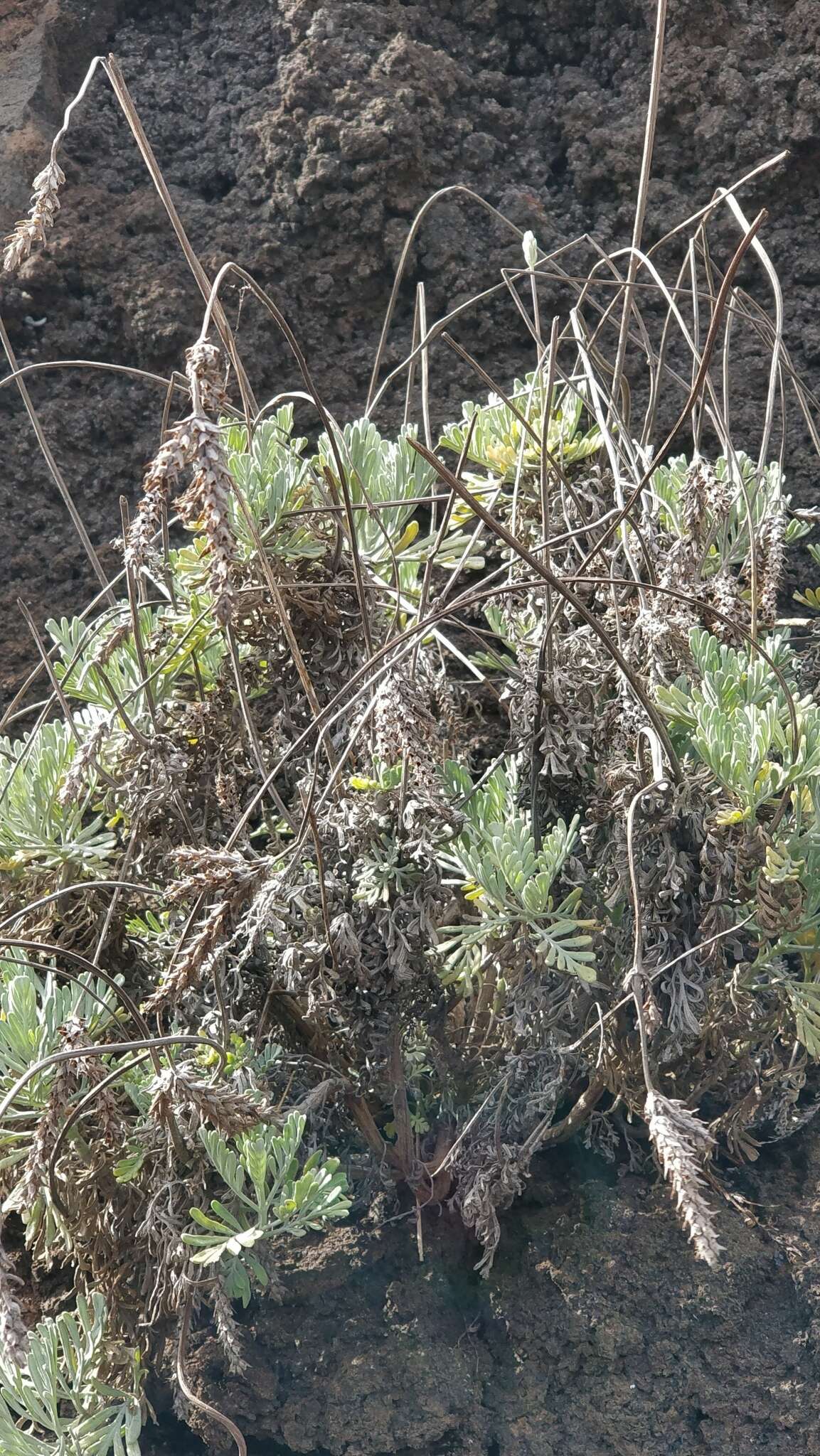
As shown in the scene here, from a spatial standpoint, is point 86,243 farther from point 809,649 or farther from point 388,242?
point 809,649

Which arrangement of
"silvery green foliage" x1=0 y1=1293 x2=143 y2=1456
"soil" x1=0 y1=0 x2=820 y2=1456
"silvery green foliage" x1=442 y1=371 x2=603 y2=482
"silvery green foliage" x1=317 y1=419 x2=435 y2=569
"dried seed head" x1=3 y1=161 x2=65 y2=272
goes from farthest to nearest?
"soil" x1=0 y1=0 x2=820 y2=1456, "silvery green foliage" x1=442 y1=371 x2=603 y2=482, "silvery green foliage" x1=317 y1=419 x2=435 y2=569, "silvery green foliage" x1=0 y1=1293 x2=143 y2=1456, "dried seed head" x1=3 y1=161 x2=65 y2=272

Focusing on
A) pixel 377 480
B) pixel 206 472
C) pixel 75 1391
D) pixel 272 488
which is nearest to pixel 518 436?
pixel 377 480

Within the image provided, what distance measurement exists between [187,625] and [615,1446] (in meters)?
0.92

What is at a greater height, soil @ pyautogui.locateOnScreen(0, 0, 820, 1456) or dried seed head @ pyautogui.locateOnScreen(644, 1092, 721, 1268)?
soil @ pyautogui.locateOnScreen(0, 0, 820, 1456)

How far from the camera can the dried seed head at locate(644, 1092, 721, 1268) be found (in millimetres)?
597

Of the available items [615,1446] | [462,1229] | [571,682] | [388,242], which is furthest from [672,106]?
[615,1446]

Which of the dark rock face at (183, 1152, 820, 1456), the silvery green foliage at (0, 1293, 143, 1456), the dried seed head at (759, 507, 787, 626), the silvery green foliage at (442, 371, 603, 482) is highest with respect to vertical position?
the silvery green foliage at (442, 371, 603, 482)

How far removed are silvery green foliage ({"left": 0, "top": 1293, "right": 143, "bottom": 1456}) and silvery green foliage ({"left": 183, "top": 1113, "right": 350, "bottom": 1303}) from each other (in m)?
0.11

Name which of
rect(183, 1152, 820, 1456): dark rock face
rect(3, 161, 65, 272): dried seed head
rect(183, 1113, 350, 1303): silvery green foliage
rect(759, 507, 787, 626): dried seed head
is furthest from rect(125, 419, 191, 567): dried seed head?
rect(183, 1152, 820, 1456): dark rock face

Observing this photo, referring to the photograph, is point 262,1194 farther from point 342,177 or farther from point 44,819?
point 342,177

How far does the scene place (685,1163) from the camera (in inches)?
24.8

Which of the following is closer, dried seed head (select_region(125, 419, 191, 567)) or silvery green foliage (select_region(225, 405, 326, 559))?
dried seed head (select_region(125, 419, 191, 567))

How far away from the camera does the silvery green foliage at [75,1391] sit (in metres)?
0.91

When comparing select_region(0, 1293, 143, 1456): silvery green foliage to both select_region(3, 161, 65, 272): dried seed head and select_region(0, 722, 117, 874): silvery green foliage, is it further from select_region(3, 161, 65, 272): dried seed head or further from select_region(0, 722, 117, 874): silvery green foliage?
select_region(3, 161, 65, 272): dried seed head
